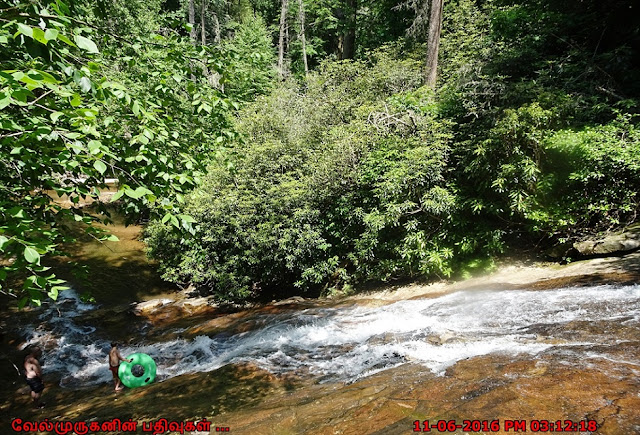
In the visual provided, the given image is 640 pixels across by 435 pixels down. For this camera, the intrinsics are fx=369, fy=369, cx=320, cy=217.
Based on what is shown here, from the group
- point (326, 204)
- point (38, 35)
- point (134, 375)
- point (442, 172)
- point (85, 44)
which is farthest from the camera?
point (326, 204)

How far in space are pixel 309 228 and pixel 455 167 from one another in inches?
170

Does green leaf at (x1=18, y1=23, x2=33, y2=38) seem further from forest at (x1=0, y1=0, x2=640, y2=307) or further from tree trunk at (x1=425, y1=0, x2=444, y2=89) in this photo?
tree trunk at (x1=425, y1=0, x2=444, y2=89)

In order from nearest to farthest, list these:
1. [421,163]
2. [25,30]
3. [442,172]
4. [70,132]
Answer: [25,30], [70,132], [421,163], [442,172]

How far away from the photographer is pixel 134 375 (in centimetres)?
707

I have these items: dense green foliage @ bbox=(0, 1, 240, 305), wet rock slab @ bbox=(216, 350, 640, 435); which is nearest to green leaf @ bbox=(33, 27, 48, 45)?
dense green foliage @ bbox=(0, 1, 240, 305)

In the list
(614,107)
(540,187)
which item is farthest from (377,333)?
(614,107)

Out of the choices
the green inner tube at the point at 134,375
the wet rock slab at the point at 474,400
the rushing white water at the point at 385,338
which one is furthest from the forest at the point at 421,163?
the wet rock slab at the point at 474,400

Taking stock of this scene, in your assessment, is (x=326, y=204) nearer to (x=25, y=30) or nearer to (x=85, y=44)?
(x=85, y=44)

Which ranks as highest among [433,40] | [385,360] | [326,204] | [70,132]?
[433,40]

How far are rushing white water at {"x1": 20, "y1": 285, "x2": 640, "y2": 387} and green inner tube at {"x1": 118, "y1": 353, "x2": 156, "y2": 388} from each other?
1.25 feet
